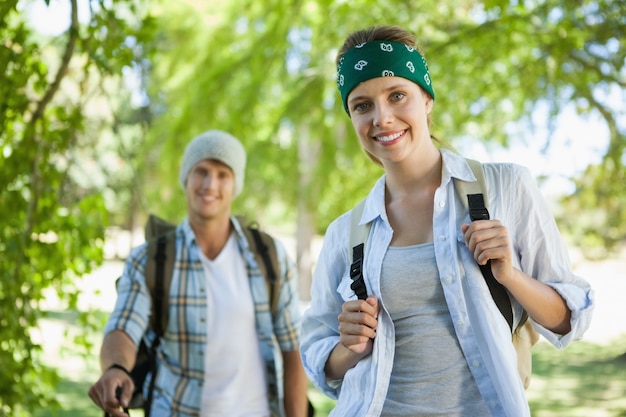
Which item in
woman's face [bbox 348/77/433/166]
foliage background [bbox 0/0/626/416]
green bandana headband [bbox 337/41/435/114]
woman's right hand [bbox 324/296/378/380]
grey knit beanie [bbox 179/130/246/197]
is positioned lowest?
Result: woman's right hand [bbox 324/296/378/380]

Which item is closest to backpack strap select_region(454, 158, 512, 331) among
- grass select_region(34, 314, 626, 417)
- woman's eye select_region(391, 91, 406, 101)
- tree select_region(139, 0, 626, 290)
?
woman's eye select_region(391, 91, 406, 101)

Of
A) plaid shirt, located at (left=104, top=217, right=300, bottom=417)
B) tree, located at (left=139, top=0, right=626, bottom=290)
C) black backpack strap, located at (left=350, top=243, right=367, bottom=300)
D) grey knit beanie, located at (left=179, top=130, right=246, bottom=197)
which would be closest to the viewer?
black backpack strap, located at (left=350, top=243, right=367, bottom=300)

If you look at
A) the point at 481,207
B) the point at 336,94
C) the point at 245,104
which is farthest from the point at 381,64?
the point at 245,104

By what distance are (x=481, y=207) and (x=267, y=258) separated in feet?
6.02

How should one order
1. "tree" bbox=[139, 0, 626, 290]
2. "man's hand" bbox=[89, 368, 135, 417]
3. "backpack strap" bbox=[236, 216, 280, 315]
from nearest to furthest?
"man's hand" bbox=[89, 368, 135, 417] < "backpack strap" bbox=[236, 216, 280, 315] < "tree" bbox=[139, 0, 626, 290]

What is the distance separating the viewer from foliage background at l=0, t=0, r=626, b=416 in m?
4.28

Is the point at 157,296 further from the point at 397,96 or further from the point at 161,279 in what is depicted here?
the point at 397,96

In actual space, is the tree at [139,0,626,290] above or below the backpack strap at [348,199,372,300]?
above

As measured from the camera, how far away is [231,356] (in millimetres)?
3676

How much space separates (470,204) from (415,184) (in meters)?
0.26

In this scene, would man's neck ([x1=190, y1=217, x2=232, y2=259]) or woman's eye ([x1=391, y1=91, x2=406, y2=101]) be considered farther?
man's neck ([x1=190, y1=217, x2=232, y2=259])

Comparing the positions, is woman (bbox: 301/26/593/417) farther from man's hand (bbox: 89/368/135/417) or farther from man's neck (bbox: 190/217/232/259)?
man's neck (bbox: 190/217/232/259)

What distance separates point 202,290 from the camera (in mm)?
3721

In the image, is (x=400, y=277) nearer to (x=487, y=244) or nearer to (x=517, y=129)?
(x=487, y=244)
